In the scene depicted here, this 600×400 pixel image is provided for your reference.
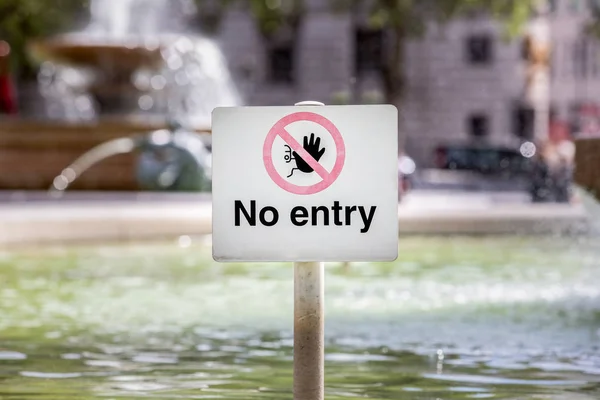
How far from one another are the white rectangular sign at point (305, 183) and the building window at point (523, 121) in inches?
Result: 2672

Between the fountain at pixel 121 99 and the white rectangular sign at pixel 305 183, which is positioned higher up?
the fountain at pixel 121 99

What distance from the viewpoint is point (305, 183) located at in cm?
575

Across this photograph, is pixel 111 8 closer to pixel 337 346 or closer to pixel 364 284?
pixel 364 284

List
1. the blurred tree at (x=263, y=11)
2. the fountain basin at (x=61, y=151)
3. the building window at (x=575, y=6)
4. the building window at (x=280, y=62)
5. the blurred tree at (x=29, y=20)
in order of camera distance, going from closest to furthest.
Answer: the fountain basin at (x=61, y=151) < the blurred tree at (x=29, y=20) < the blurred tree at (x=263, y=11) < the building window at (x=280, y=62) < the building window at (x=575, y=6)

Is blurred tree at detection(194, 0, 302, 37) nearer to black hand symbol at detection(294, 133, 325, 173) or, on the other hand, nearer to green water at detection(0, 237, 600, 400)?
green water at detection(0, 237, 600, 400)

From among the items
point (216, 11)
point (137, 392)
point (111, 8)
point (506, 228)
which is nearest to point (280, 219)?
point (137, 392)

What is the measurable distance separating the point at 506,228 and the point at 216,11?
46533mm

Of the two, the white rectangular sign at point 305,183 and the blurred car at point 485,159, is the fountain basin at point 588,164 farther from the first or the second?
the blurred car at point 485,159

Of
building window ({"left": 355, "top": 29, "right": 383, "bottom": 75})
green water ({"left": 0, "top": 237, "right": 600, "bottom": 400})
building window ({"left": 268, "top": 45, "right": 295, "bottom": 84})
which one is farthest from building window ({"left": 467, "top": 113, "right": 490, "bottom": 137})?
green water ({"left": 0, "top": 237, "right": 600, "bottom": 400})

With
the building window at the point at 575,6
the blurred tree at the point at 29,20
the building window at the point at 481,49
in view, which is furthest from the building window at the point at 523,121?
the blurred tree at the point at 29,20

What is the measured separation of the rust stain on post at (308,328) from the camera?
582cm

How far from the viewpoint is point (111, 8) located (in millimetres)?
54469

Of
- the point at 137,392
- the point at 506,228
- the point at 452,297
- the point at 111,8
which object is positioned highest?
the point at 111,8

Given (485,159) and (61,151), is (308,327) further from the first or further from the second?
(485,159)
